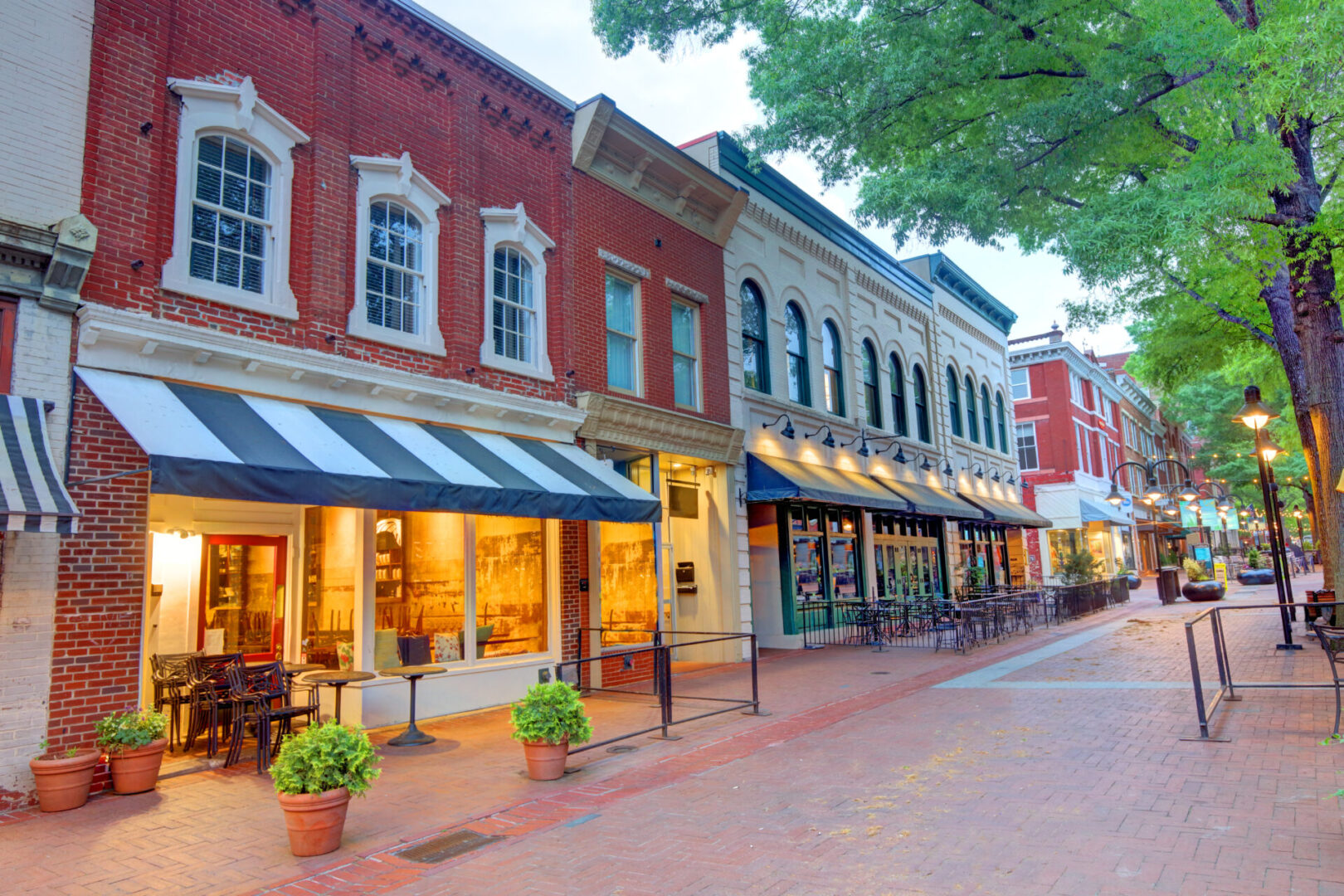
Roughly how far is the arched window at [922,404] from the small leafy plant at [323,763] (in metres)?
22.7

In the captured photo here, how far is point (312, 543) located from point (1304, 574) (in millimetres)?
49748

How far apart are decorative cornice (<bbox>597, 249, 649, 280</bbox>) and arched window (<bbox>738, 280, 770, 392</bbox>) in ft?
12.1

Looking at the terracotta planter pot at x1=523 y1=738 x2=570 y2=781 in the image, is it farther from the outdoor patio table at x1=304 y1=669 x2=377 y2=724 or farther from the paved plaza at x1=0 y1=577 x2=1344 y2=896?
the outdoor patio table at x1=304 y1=669 x2=377 y2=724

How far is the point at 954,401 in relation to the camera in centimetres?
2894

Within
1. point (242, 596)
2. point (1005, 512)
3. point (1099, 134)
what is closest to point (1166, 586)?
point (1005, 512)

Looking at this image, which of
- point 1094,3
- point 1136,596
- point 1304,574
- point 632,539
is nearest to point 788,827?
point 632,539

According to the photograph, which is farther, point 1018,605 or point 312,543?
point 1018,605

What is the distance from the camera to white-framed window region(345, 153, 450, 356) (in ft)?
33.4

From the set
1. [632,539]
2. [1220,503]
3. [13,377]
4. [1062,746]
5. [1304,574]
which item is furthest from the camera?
[1304,574]

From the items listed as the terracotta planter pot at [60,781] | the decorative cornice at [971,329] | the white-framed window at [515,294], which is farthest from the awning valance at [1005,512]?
the terracotta planter pot at [60,781]

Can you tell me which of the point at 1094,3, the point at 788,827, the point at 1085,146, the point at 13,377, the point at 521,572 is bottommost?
the point at 788,827

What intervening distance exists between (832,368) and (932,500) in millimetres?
4819

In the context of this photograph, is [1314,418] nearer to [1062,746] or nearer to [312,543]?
[1062,746]

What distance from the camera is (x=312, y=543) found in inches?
424
